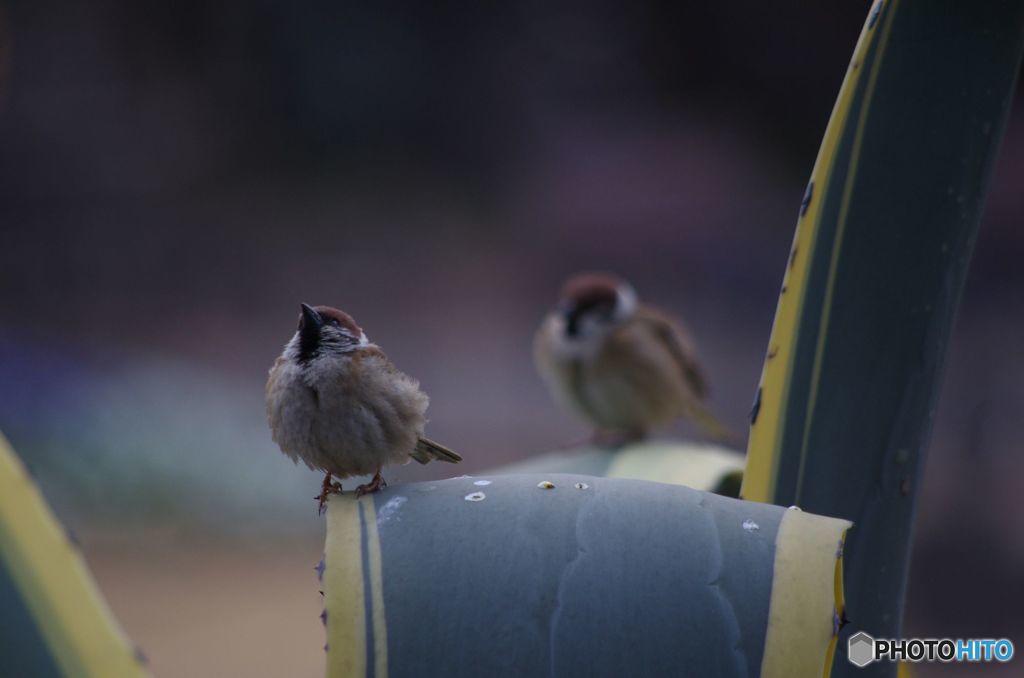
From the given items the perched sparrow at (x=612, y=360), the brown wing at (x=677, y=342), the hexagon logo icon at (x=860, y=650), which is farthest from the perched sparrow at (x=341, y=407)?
the brown wing at (x=677, y=342)

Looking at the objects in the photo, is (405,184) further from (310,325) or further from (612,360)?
(310,325)

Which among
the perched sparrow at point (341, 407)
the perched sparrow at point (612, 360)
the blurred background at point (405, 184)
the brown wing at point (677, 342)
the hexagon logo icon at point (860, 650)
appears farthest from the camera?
the blurred background at point (405, 184)

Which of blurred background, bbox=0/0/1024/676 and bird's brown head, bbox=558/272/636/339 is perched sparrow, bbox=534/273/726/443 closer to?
bird's brown head, bbox=558/272/636/339

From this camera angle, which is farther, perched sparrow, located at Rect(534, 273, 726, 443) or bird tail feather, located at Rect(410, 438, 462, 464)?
perched sparrow, located at Rect(534, 273, 726, 443)

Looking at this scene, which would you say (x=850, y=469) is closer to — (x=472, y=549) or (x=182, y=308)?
(x=472, y=549)

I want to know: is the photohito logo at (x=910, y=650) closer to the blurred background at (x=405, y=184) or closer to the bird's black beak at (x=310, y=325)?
the bird's black beak at (x=310, y=325)

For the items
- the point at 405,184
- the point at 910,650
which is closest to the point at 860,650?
the point at 910,650

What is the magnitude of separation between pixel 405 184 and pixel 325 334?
6.75 m

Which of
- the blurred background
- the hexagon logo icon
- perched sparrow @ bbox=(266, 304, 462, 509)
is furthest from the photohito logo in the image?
the blurred background

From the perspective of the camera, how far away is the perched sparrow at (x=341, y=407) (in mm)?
1213

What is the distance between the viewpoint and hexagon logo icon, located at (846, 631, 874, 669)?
0.86m

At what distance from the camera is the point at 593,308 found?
308 centimetres

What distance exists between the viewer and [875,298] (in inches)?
33.5

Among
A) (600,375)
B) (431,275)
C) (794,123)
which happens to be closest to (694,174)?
(794,123)
